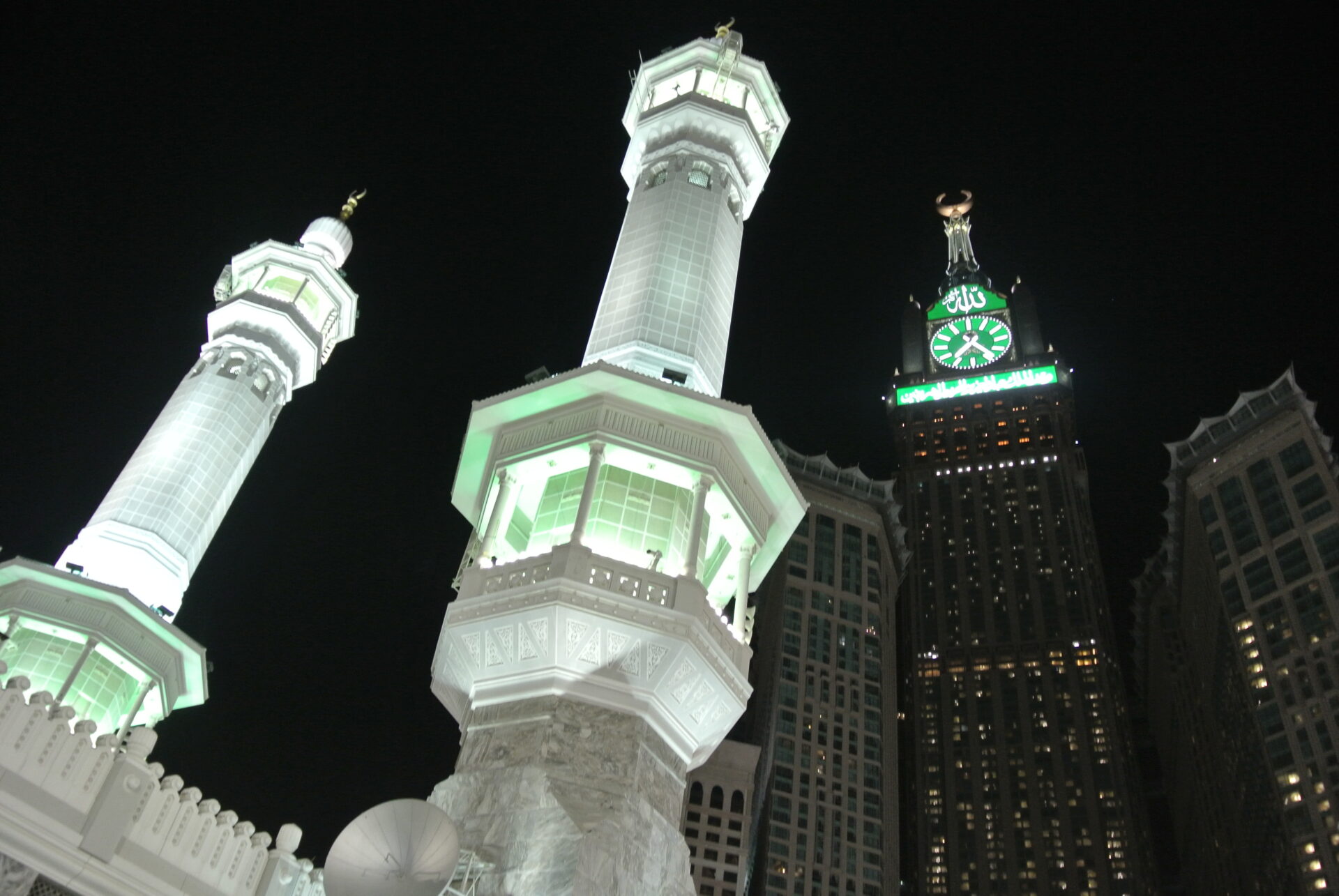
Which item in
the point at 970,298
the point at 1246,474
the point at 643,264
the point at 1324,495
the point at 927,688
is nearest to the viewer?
the point at 643,264

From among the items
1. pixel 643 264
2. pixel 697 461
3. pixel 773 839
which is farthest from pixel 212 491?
pixel 773 839

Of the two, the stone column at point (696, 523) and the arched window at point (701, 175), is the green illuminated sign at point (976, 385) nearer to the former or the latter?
the arched window at point (701, 175)

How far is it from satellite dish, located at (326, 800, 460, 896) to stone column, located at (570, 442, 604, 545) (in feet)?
11.5

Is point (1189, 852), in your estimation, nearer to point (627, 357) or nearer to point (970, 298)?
point (970, 298)

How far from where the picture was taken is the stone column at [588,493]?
12.9 m

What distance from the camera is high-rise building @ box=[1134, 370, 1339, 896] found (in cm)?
6662

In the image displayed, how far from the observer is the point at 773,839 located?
244 feet

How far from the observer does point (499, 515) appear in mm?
14000

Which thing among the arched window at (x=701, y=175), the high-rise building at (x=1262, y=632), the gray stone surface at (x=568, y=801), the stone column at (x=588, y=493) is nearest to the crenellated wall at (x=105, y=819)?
the gray stone surface at (x=568, y=801)

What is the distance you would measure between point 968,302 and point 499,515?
384ft

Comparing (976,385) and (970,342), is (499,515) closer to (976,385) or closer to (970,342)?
(976,385)

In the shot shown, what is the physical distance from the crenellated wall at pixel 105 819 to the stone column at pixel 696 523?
5408 mm

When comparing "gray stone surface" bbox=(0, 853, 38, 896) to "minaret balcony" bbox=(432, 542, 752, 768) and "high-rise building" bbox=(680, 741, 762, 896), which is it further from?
"high-rise building" bbox=(680, 741, 762, 896)

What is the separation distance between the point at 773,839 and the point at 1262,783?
101 ft
